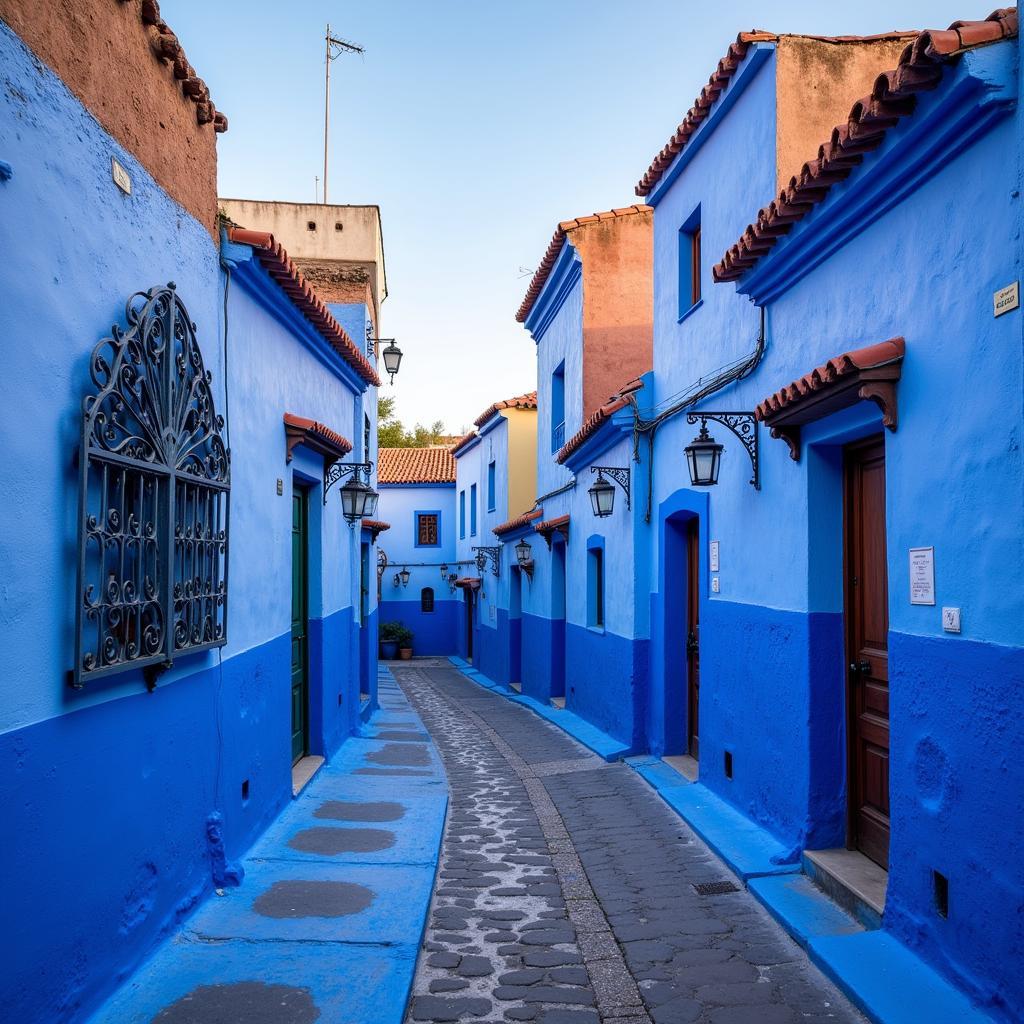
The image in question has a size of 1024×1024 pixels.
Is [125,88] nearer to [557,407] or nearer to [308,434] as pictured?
[308,434]

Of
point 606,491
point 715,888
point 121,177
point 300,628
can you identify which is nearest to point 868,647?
point 715,888

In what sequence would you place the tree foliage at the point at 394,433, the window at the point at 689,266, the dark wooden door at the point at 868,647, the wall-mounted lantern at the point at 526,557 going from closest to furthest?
the dark wooden door at the point at 868,647
the window at the point at 689,266
the wall-mounted lantern at the point at 526,557
the tree foliage at the point at 394,433

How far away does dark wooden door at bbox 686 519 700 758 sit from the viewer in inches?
356

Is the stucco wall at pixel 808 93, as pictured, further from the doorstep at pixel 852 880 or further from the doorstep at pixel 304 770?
the doorstep at pixel 304 770

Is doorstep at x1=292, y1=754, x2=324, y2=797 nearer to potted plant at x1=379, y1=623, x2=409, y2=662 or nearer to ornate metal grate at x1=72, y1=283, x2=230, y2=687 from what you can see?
ornate metal grate at x1=72, y1=283, x2=230, y2=687

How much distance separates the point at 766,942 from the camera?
4.84 metres

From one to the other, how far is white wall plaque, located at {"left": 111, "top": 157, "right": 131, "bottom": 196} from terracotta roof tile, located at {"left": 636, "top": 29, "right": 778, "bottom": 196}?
4739 mm

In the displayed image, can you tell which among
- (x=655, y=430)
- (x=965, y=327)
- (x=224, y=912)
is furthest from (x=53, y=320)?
(x=655, y=430)

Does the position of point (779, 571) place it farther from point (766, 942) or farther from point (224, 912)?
point (224, 912)

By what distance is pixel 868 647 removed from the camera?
552cm

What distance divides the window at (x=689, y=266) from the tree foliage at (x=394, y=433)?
36.7m

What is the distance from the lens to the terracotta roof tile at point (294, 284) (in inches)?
230

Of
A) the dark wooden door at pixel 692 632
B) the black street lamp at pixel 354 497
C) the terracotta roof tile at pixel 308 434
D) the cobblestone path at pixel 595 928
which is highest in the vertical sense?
the terracotta roof tile at pixel 308 434

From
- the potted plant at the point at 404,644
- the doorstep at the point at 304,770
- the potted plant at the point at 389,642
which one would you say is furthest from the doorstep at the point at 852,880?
the potted plant at the point at 389,642
